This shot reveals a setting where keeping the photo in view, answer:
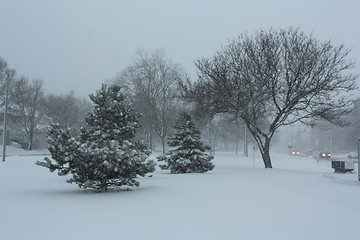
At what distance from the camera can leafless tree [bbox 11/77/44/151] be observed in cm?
6159

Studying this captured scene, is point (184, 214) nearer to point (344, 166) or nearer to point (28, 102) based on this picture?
point (344, 166)

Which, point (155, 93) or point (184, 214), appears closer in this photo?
point (184, 214)

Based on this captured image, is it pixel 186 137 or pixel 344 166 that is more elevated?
pixel 186 137

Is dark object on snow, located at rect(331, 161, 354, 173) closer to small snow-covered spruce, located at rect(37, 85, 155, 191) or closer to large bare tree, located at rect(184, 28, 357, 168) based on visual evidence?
large bare tree, located at rect(184, 28, 357, 168)

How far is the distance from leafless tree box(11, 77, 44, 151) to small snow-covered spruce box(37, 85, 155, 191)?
174ft

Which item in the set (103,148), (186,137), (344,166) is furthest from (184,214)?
(344,166)

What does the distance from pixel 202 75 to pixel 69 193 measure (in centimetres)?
1488

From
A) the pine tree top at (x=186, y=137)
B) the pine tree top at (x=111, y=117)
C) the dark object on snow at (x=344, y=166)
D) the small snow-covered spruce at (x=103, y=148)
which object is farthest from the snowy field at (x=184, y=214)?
the dark object on snow at (x=344, y=166)

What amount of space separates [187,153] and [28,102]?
51.0 metres

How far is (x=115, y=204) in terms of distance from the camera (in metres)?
9.91

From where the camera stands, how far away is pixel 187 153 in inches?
838

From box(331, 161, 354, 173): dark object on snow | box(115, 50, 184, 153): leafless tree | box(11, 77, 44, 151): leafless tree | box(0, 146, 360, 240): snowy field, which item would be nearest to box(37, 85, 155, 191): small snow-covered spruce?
box(0, 146, 360, 240): snowy field

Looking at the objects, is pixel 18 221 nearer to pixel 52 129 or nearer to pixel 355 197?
pixel 52 129

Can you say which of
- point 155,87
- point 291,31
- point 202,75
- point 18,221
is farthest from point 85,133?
point 155,87
